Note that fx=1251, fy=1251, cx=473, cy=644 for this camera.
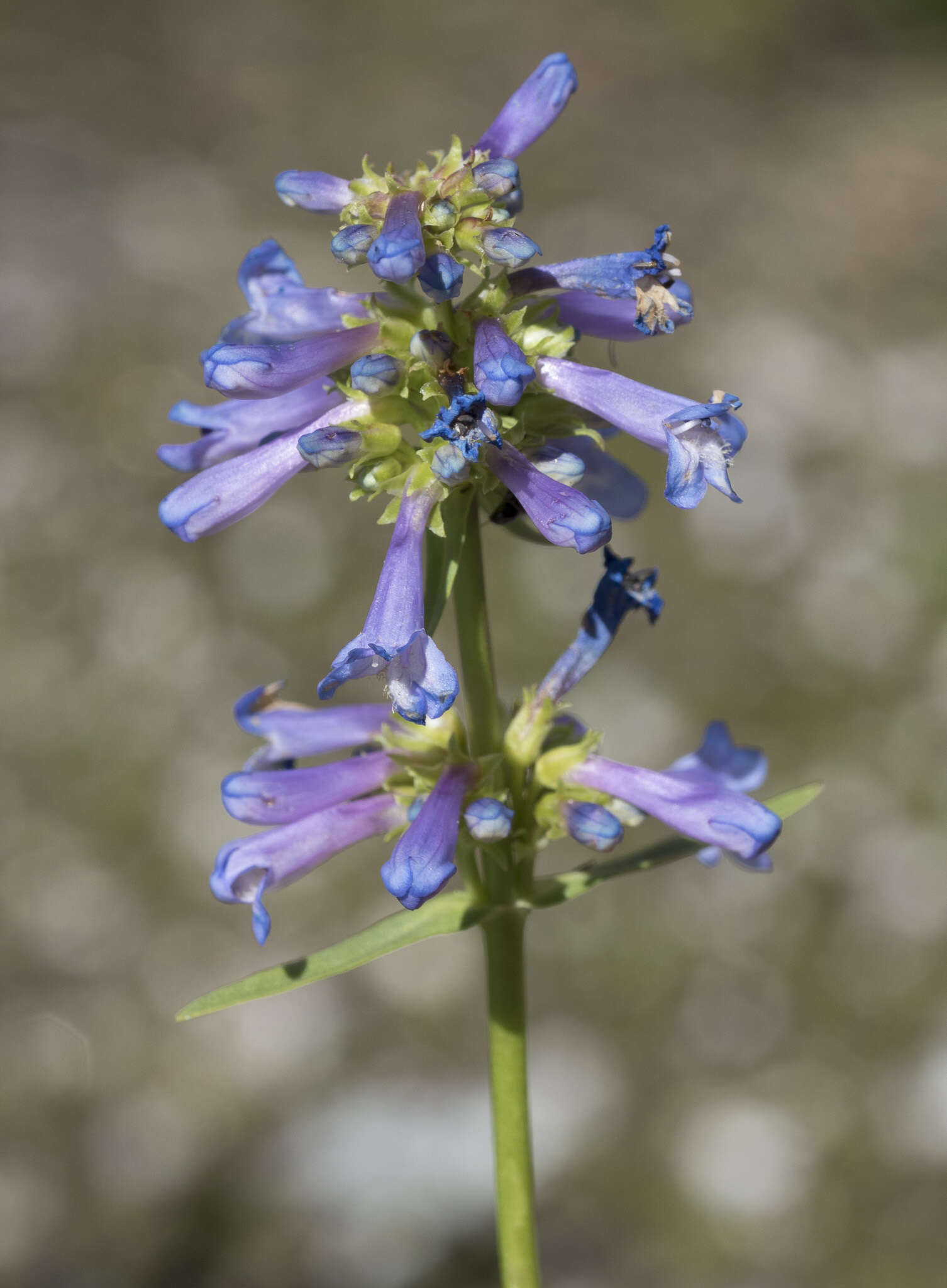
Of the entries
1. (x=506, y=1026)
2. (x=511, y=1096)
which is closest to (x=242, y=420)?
(x=506, y=1026)

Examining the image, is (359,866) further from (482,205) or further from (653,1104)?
(482,205)

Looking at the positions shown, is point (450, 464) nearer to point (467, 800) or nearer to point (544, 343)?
point (544, 343)

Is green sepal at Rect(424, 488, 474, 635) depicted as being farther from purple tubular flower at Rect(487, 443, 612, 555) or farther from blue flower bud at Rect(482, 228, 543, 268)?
blue flower bud at Rect(482, 228, 543, 268)

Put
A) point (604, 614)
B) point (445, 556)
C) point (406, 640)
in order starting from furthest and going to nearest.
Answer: point (604, 614)
point (445, 556)
point (406, 640)

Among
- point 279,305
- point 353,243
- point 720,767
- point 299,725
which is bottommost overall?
point 720,767

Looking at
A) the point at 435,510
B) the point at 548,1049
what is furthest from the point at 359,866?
the point at 435,510

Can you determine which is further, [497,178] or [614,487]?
[614,487]
